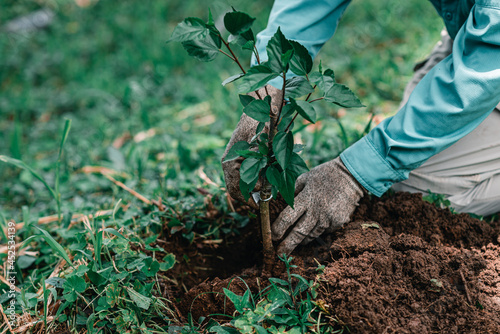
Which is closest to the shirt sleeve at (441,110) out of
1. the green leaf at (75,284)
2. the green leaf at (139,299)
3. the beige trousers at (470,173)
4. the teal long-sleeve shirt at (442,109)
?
the teal long-sleeve shirt at (442,109)

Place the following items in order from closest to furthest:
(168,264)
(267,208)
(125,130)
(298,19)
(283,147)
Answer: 1. (283,147)
2. (267,208)
3. (168,264)
4. (298,19)
5. (125,130)

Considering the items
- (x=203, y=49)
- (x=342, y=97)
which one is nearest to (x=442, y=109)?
(x=342, y=97)

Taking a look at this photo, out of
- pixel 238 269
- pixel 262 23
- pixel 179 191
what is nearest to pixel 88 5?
pixel 262 23

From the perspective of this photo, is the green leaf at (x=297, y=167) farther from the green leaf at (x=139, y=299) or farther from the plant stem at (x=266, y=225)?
the green leaf at (x=139, y=299)

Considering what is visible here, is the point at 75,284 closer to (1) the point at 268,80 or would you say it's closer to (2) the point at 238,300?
(2) the point at 238,300

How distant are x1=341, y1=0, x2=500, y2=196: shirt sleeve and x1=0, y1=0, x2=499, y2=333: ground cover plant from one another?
21cm

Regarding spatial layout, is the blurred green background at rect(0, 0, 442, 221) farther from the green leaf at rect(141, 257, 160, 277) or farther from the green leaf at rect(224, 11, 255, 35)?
the green leaf at rect(224, 11, 255, 35)

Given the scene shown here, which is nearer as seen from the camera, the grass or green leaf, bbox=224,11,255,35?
green leaf, bbox=224,11,255,35

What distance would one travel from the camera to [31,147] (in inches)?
131

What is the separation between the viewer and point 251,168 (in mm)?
1330

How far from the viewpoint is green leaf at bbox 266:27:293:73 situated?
47.9 inches

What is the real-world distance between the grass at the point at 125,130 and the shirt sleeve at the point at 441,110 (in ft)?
1.84

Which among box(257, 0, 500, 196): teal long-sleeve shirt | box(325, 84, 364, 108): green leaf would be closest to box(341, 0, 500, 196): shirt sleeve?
box(257, 0, 500, 196): teal long-sleeve shirt

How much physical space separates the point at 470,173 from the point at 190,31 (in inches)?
55.5
